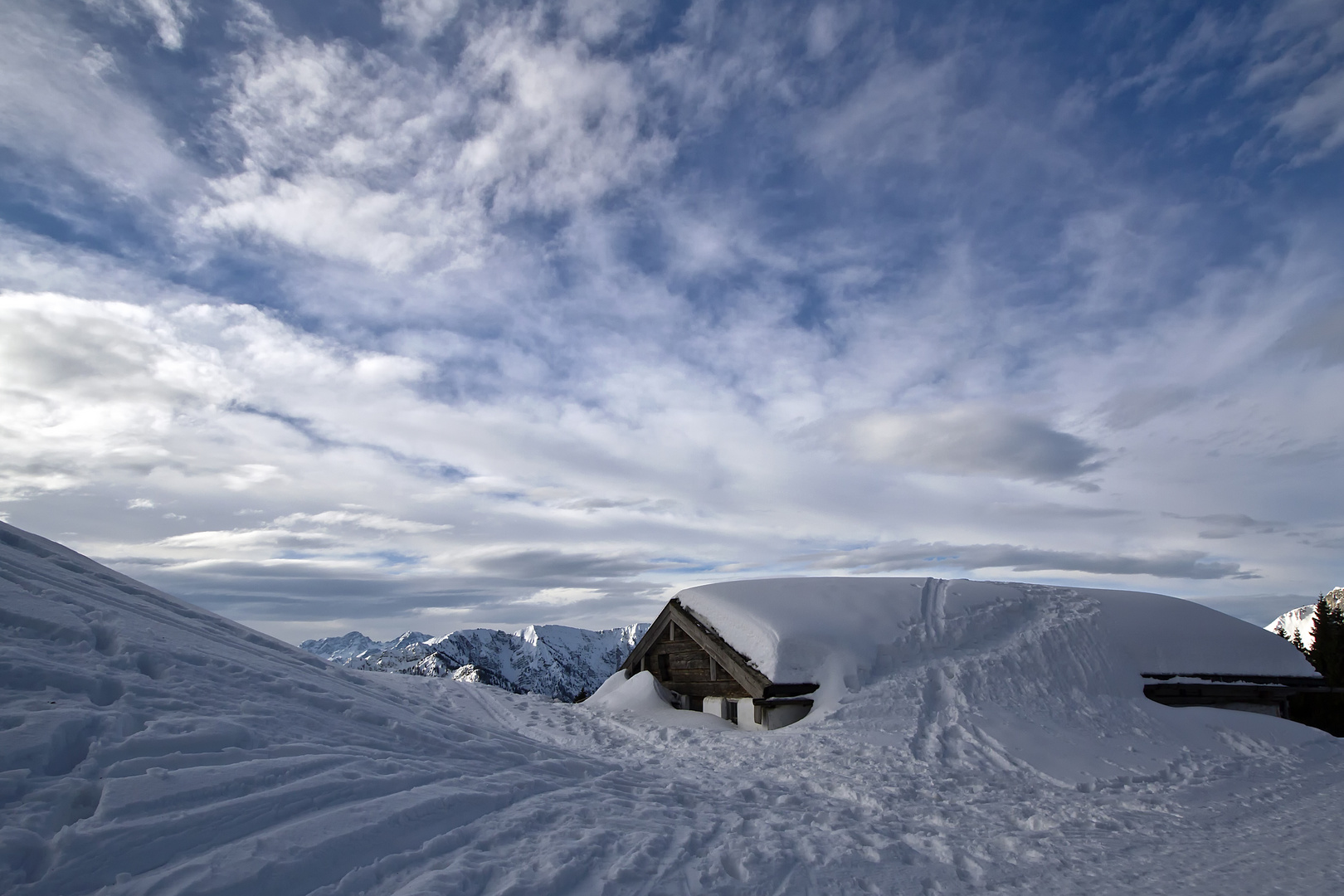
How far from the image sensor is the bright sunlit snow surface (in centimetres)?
407

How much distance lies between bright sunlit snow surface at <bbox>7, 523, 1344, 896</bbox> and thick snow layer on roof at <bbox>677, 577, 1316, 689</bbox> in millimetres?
547

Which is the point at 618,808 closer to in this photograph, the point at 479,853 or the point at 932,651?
the point at 479,853

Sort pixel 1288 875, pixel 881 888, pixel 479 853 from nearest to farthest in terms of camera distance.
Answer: pixel 479 853
pixel 881 888
pixel 1288 875

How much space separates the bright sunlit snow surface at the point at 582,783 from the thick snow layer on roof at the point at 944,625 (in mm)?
547

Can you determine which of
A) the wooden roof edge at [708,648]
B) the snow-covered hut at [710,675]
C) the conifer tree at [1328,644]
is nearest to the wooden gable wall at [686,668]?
the snow-covered hut at [710,675]

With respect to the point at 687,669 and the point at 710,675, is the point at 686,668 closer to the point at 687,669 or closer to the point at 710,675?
the point at 687,669

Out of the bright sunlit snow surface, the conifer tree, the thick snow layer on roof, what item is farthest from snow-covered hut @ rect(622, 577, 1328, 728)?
the conifer tree

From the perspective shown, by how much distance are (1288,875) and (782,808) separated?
15.2 feet

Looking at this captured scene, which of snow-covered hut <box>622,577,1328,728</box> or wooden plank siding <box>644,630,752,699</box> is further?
wooden plank siding <box>644,630,752,699</box>

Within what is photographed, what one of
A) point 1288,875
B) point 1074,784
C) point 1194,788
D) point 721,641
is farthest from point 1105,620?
point 1288,875

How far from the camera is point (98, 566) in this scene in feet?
27.5

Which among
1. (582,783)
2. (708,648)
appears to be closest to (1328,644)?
(708,648)

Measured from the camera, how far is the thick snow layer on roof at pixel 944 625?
14430 millimetres

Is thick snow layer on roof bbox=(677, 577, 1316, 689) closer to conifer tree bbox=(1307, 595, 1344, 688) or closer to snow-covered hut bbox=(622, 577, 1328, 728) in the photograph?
snow-covered hut bbox=(622, 577, 1328, 728)
